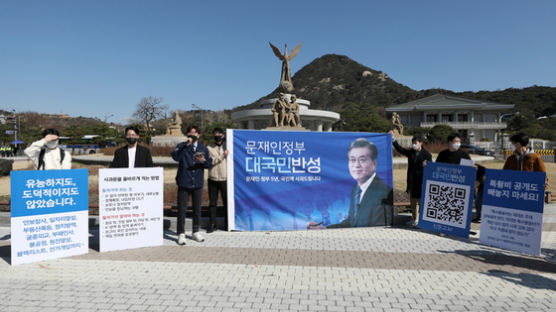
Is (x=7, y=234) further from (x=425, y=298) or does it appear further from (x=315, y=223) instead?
(x=425, y=298)

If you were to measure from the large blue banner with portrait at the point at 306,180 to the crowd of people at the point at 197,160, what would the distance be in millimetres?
144

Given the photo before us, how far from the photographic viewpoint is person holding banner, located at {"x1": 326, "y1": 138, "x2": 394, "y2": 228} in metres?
6.45

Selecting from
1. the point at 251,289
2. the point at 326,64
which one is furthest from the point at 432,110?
the point at 326,64

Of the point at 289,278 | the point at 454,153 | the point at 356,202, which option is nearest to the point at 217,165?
the point at 289,278

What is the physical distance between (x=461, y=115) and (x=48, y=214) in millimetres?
75090

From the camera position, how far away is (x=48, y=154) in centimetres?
486

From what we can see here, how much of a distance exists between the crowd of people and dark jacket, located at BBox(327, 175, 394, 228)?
0.32ft

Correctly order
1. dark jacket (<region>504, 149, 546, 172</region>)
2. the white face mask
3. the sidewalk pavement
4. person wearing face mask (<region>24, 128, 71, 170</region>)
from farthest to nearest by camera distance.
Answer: dark jacket (<region>504, 149, 546, 172</region>)
the white face mask
person wearing face mask (<region>24, 128, 71, 170</region>)
the sidewalk pavement

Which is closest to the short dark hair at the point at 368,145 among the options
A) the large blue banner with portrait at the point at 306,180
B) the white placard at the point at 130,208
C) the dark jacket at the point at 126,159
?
the large blue banner with portrait at the point at 306,180

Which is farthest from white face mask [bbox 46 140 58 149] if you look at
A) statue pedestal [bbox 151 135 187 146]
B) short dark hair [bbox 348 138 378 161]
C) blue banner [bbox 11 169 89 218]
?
statue pedestal [bbox 151 135 187 146]

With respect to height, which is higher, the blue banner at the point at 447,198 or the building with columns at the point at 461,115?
the building with columns at the point at 461,115

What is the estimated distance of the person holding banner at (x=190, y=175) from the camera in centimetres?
539

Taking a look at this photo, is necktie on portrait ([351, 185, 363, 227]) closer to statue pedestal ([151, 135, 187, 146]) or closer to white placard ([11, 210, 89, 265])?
white placard ([11, 210, 89, 265])

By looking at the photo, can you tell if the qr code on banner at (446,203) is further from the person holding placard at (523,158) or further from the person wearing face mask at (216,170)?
the person wearing face mask at (216,170)
